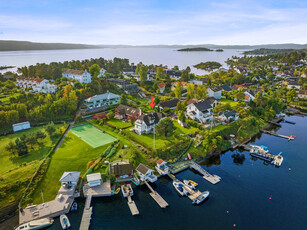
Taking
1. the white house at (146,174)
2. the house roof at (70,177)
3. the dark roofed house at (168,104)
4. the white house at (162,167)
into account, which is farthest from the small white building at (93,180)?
the dark roofed house at (168,104)

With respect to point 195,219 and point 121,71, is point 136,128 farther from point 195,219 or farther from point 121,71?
point 121,71


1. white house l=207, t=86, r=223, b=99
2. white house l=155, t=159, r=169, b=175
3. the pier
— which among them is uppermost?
white house l=207, t=86, r=223, b=99

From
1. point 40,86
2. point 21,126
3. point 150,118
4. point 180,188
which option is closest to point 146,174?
point 180,188

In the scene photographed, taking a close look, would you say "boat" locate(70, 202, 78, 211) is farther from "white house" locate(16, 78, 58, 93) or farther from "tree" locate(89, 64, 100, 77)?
"tree" locate(89, 64, 100, 77)

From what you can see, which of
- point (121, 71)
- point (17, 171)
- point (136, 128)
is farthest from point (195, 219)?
point (121, 71)

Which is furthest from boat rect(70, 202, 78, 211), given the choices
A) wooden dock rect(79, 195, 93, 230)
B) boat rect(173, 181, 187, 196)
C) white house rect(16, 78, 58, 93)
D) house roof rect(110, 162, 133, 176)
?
white house rect(16, 78, 58, 93)

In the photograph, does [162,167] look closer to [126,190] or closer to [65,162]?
[126,190]
